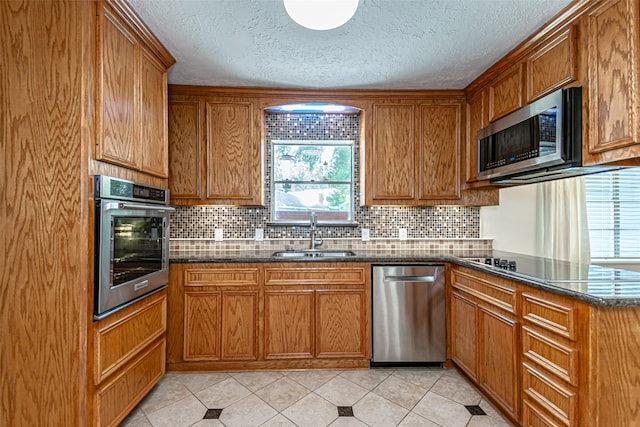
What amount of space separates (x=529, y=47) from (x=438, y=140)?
99 cm

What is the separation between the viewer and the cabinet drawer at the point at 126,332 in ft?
5.28

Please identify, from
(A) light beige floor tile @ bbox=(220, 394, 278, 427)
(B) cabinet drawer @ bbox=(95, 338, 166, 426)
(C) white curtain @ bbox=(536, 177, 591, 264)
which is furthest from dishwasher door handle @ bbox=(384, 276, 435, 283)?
(B) cabinet drawer @ bbox=(95, 338, 166, 426)

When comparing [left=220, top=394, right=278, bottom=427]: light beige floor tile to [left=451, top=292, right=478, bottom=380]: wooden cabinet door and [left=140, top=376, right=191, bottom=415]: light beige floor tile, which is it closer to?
[left=140, top=376, right=191, bottom=415]: light beige floor tile

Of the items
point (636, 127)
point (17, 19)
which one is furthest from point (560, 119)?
point (17, 19)

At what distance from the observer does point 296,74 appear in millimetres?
2580

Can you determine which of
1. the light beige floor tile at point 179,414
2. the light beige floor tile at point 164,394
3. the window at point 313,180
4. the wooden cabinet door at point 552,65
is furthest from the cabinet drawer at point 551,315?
the light beige floor tile at point 164,394

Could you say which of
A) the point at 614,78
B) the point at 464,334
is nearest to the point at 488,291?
the point at 464,334

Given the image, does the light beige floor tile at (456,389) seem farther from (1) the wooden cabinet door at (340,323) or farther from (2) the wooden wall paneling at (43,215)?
(2) the wooden wall paneling at (43,215)

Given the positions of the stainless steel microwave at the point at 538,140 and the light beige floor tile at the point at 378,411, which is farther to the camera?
the light beige floor tile at the point at 378,411

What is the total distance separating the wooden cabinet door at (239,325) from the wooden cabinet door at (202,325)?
0.05 meters

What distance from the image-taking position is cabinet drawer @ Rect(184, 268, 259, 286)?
2514 mm

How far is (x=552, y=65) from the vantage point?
191 centimetres

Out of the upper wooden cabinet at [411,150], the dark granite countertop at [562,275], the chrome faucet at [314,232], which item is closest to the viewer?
the dark granite countertop at [562,275]

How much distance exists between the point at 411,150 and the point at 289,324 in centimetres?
192
